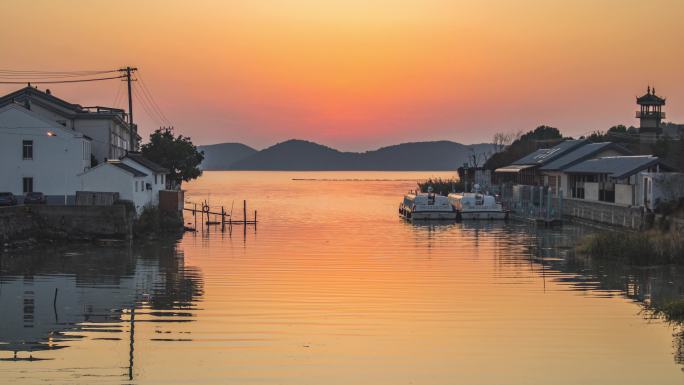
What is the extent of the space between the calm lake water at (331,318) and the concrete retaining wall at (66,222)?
96.4 inches

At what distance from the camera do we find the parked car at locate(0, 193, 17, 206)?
51031mm

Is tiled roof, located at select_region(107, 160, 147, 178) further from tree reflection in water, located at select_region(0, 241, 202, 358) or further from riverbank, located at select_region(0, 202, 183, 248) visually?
tree reflection in water, located at select_region(0, 241, 202, 358)

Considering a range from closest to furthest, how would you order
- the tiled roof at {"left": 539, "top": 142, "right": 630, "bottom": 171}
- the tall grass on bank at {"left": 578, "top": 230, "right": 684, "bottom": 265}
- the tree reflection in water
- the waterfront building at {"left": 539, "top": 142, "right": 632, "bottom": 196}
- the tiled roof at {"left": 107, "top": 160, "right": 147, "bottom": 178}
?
1. the tree reflection in water
2. the tall grass on bank at {"left": 578, "top": 230, "right": 684, "bottom": 265}
3. the tiled roof at {"left": 107, "top": 160, "right": 147, "bottom": 178}
4. the tiled roof at {"left": 539, "top": 142, "right": 630, "bottom": 171}
5. the waterfront building at {"left": 539, "top": 142, "right": 632, "bottom": 196}

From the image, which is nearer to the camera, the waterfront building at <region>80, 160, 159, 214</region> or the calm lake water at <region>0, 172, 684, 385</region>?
the calm lake water at <region>0, 172, 684, 385</region>

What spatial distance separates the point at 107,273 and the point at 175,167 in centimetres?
4839

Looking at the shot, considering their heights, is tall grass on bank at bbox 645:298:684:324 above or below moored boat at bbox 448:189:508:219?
below

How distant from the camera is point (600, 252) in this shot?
40.5 metres

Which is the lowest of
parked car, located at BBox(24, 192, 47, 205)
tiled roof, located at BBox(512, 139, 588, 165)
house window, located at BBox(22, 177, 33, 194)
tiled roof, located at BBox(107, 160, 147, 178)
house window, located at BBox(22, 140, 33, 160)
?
parked car, located at BBox(24, 192, 47, 205)

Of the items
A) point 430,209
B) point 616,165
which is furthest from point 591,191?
point 430,209

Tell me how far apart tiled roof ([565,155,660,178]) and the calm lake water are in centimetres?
1288

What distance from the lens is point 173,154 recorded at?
83500 millimetres

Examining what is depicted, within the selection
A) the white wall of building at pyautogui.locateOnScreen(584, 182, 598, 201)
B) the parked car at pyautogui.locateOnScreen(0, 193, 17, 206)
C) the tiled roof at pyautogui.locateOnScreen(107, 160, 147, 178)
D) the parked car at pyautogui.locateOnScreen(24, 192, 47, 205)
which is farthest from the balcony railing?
the parked car at pyautogui.locateOnScreen(0, 193, 17, 206)

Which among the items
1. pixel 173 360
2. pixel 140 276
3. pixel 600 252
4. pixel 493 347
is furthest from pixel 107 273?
pixel 600 252

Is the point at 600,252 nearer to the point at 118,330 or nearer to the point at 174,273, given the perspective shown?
the point at 174,273
